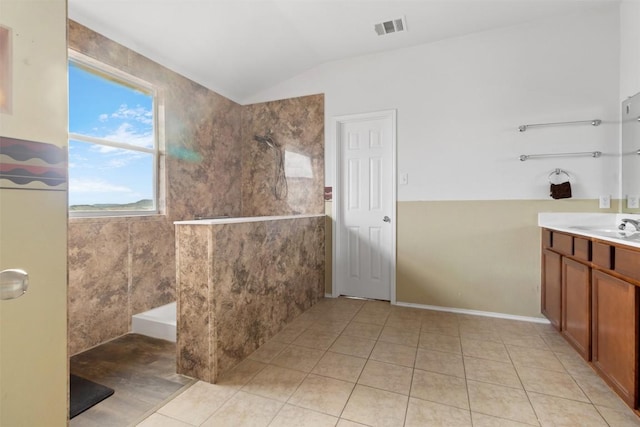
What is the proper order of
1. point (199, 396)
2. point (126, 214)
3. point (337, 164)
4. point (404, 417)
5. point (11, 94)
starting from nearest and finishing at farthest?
1. point (11, 94)
2. point (404, 417)
3. point (199, 396)
4. point (126, 214)
5. point (337, 164)

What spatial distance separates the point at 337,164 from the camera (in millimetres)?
3484

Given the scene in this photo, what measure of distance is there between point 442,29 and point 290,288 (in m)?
2.85

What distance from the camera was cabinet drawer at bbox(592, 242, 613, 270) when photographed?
5.52ft

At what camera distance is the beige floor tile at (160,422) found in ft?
4.89

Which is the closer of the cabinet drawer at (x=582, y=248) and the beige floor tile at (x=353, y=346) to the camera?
the cabinet drawer at (x=582, y=248)

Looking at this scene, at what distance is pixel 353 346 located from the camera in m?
2.32

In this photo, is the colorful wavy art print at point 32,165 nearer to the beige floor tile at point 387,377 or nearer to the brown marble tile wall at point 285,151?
the beige floor tile at point 387,377

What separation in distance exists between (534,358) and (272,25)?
11.3 ft

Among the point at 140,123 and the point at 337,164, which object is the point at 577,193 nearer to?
the point at 337,164

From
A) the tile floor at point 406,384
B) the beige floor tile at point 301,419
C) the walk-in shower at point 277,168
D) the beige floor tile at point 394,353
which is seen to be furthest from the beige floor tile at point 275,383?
the walk-in shower at point 277,168

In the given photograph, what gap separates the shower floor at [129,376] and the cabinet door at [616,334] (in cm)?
236

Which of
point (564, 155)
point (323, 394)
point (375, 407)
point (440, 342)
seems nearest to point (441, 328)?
point (440, 342)

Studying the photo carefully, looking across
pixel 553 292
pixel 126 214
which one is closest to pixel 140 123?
pixel 126 214

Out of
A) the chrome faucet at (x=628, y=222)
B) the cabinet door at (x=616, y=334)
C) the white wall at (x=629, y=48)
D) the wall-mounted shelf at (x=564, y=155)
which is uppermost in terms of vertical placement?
the white wall at (x=629, y=48)
